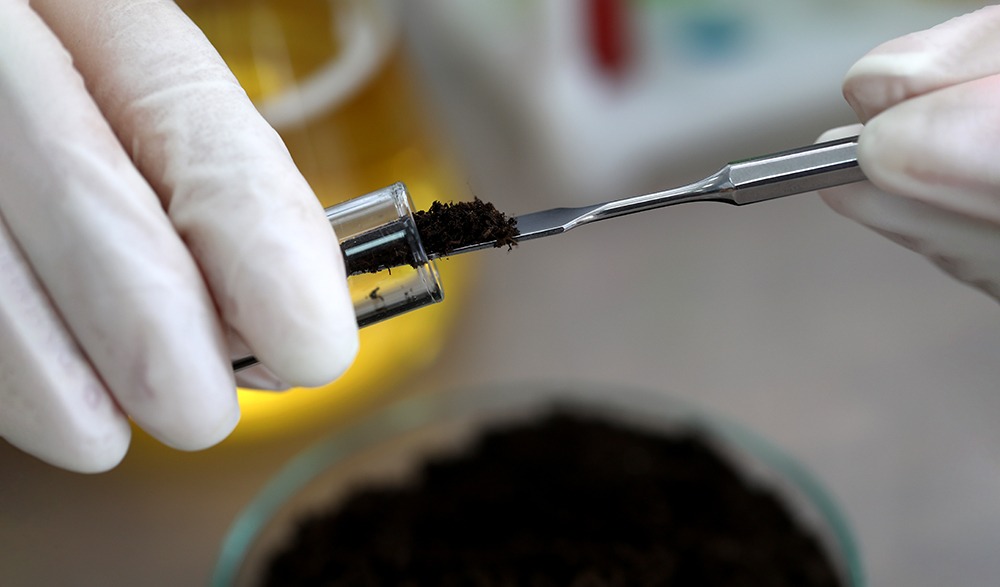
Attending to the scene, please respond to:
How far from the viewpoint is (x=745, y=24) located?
95 cm

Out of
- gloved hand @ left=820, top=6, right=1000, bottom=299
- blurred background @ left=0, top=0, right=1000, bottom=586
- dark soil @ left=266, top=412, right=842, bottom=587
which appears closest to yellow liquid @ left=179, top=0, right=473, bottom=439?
blurred background @ left=0, top=0, right=1000, bottom=586

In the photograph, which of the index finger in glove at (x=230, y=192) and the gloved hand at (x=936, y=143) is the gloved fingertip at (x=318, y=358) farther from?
the gloved hand at (x=936, y=143)

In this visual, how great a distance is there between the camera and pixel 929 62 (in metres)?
0.45

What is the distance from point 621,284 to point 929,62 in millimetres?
503

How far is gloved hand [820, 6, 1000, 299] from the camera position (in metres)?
0.42

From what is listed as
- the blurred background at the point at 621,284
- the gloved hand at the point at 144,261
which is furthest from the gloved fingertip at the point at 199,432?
the blurred background at the point at 621,284

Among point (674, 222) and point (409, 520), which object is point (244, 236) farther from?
point (674, 222)

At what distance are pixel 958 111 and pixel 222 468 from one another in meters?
0.62

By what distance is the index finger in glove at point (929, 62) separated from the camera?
45 centimetres

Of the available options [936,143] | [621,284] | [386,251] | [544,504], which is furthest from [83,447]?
[621,284]

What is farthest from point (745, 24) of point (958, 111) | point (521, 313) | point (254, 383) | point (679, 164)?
point (254, 383)

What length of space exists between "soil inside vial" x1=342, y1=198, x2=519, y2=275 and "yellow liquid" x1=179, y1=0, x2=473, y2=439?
0.27 metres

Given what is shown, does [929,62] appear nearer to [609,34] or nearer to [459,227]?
[459,227]

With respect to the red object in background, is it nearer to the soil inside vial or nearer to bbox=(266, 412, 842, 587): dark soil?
bbox=(266, 412, 842, 587): dark soil
